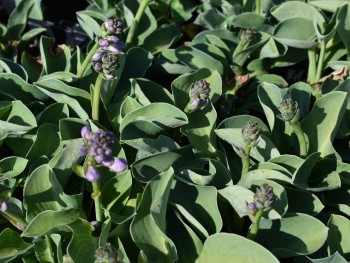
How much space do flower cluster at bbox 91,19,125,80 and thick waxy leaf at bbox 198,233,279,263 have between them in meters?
0.57

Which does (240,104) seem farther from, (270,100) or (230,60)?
(270,100)

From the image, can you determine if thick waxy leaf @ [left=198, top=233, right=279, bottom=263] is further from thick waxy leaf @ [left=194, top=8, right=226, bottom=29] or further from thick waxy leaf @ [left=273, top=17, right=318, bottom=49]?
thick waxy leaf @ [left=194, top=8, right=226, bottom=29]

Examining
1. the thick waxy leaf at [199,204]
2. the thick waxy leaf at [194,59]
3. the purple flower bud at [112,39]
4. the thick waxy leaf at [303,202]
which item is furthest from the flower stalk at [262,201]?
the thick waxy leaf at [194,59]

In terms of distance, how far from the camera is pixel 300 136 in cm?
174

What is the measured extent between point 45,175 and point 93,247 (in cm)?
25

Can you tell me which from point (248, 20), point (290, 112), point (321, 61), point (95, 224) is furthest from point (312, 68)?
point (95, 224)

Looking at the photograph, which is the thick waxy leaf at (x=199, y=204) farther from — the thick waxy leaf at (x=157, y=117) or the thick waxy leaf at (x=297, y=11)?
the thick waxy leaf at (x=297, y=11)

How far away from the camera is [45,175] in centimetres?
162

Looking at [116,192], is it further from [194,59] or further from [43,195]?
[194,59]

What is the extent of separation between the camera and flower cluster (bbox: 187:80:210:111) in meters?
1.73

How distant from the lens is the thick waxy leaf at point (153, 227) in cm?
149

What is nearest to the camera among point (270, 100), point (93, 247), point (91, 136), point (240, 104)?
point (91, 136)

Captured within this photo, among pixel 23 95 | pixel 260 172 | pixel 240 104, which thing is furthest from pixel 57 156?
pixel 240 104

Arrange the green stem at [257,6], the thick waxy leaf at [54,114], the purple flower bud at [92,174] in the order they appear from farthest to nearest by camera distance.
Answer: the green stem at [257,6] < the thick waxy leaf at [54,114] < the purple flower bud at [92,174]
